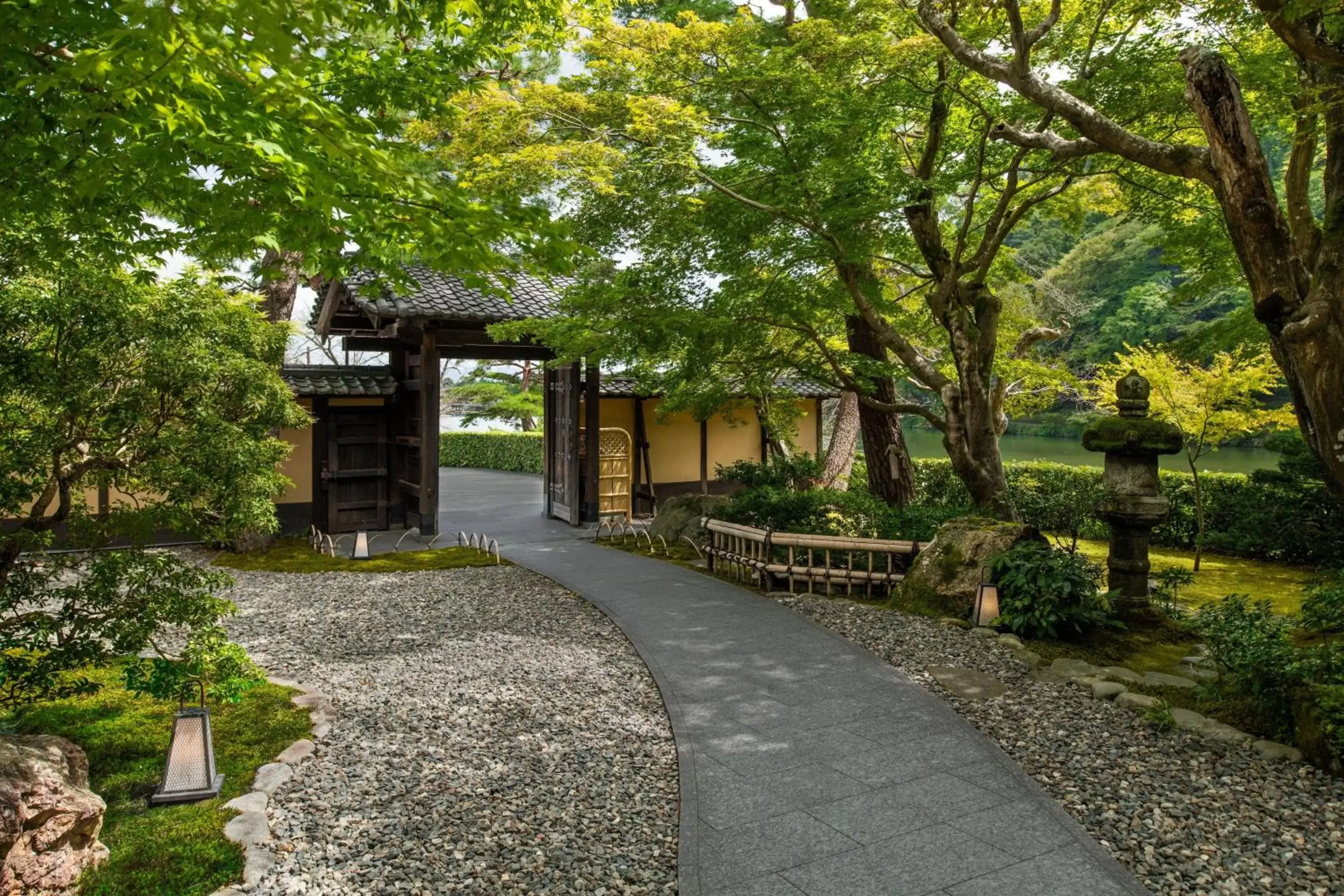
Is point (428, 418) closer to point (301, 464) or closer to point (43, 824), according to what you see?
point (301, 464)

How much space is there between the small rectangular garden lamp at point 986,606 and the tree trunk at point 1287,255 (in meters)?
2.54

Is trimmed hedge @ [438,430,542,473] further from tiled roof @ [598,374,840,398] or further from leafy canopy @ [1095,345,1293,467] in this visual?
leafy canopy @ [1095,345,1293,467]

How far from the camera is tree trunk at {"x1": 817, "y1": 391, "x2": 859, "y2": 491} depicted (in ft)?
46.4

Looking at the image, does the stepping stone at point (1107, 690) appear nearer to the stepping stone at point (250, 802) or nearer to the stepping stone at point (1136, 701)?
the stepping stone at point (1136, 701)

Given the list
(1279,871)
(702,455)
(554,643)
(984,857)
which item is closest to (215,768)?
(554,643)

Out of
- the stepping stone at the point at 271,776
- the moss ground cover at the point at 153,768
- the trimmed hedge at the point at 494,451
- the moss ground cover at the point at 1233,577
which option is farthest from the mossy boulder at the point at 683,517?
the trimmed hedge at the point at 494,451

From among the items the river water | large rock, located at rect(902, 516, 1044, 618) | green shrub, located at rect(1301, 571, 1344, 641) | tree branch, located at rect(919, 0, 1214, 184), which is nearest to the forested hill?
the river water

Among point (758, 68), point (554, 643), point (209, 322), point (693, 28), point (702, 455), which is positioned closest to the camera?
point (209, 322)

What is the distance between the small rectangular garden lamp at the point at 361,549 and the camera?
10.4m

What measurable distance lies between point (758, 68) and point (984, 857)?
6813 mm

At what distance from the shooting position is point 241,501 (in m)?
4.11

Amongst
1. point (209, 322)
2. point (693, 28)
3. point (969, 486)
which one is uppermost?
point (693, 28)

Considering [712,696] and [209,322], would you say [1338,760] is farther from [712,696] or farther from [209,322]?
[209,322]

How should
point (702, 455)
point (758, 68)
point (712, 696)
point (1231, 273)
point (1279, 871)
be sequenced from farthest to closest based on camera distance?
point (702, 455) < point (1231, 273) < point (758, 68) < point (712, 696) < point (1279, 871)
